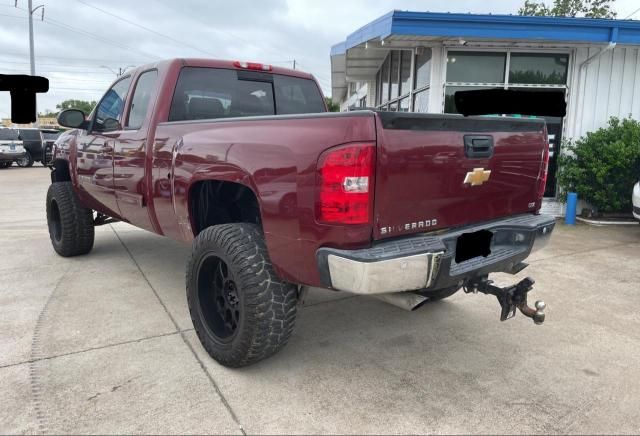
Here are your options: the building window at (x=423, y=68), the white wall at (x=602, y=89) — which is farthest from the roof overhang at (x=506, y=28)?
the building window at (x=423, y=68)

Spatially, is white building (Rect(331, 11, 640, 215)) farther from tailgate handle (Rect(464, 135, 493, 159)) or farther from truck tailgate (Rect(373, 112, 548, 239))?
tailgate handle (Rect(464, 135, 493, 159))

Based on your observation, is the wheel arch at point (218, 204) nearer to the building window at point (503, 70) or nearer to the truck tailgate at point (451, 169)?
the truck tailgate at point (451, 169)

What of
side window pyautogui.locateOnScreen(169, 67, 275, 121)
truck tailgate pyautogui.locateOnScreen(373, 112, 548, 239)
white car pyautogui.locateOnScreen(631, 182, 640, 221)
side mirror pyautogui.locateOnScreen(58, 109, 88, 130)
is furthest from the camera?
white car pyautogui.locateOnScreen(631, 182, 640, 221)

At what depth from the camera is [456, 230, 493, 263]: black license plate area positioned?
255 cm

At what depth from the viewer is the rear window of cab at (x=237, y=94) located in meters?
3.67

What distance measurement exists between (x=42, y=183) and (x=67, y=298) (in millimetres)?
12588

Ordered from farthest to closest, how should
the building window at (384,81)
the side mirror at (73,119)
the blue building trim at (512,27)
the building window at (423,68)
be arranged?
1. the building window at (384,81)
2. the building window at (423,68)
3. the blue building trim at (512,27)
4. the side mirror at (73,119)

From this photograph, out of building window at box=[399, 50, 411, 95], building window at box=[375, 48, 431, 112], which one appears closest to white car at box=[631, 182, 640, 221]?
building window at box=[375, 48, 431, 112]

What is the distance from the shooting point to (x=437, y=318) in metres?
3.76

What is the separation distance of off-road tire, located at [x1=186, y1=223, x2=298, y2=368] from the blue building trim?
18.8ft

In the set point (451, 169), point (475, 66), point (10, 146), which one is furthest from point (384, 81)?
point (10, 146)

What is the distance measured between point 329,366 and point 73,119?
11.1ft

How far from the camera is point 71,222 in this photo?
5.12m

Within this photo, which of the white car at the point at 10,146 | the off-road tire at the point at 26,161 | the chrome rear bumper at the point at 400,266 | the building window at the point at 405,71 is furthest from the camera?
the off-road tire at the point at 26,161
